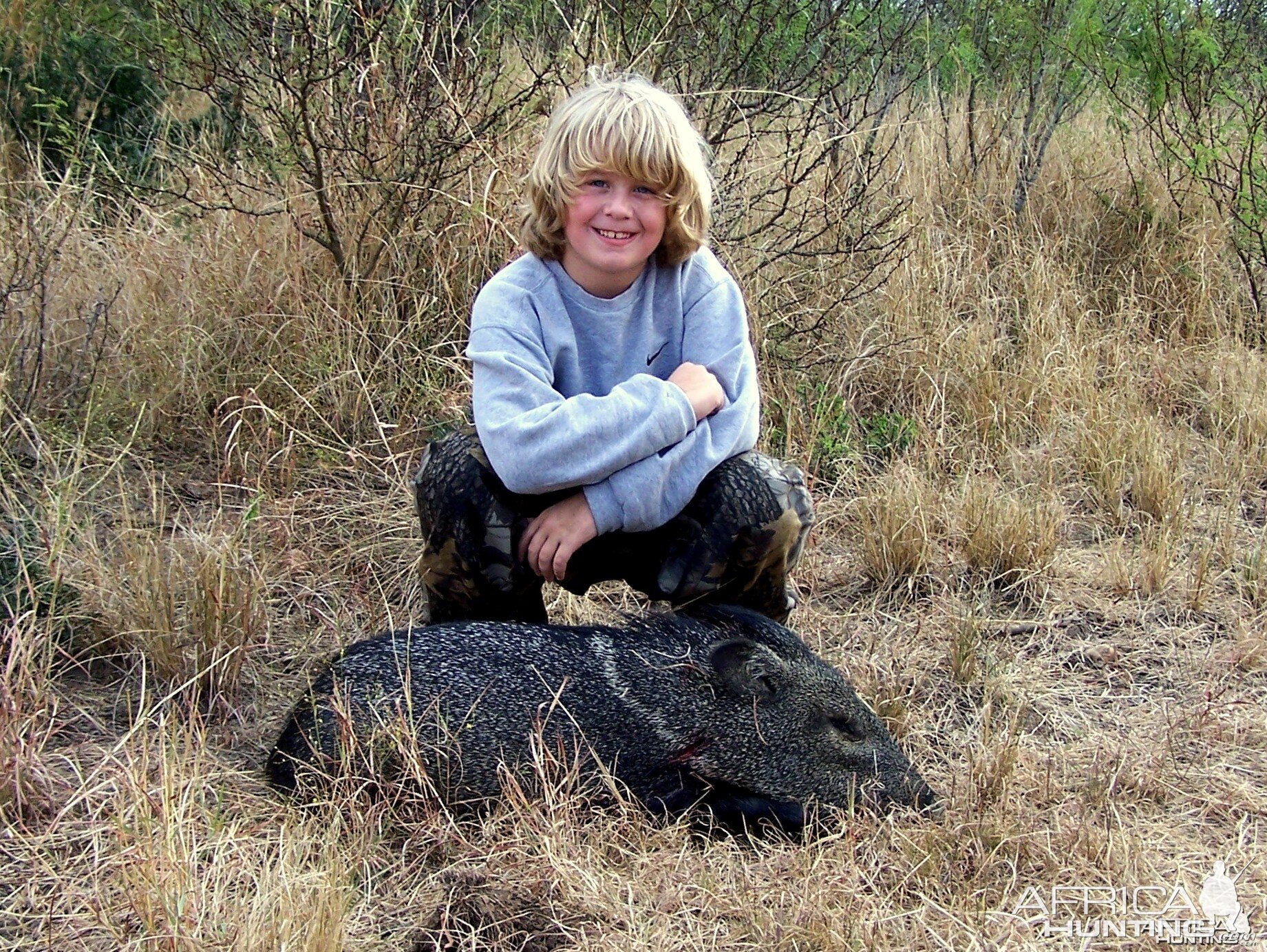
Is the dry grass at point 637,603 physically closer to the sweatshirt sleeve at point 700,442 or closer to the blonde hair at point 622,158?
the sweatshirt sleeve at point 700,442

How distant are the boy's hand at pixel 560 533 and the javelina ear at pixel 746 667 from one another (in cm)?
39

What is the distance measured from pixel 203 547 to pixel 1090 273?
4107 mm

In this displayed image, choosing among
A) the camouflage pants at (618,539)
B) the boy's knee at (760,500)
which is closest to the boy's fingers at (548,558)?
the camouflage pants at (618,539)

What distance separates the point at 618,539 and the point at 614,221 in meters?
0.76

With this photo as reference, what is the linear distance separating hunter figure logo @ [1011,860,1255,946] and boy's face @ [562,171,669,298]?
162cm

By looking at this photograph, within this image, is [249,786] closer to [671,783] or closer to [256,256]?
[671,783]

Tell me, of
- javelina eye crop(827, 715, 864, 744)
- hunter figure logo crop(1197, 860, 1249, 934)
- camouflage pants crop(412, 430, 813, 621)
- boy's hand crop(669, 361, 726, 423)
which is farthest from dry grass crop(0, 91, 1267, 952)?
boy's hand crop(669, 361, 726, 423)

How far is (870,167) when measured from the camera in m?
4.99

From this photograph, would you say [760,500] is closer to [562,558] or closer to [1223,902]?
[562,558]

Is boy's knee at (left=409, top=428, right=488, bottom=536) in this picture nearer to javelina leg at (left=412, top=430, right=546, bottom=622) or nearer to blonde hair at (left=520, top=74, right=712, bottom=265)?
javelina leg at (left=412, top=430, right=546, bottom=622)

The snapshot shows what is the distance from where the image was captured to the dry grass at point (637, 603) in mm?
2361

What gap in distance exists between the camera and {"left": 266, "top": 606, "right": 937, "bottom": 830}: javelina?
2699mm

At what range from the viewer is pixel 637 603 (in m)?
3.71

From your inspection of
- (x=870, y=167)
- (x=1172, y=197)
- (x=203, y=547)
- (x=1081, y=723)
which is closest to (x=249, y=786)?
(x=203, y=547)
